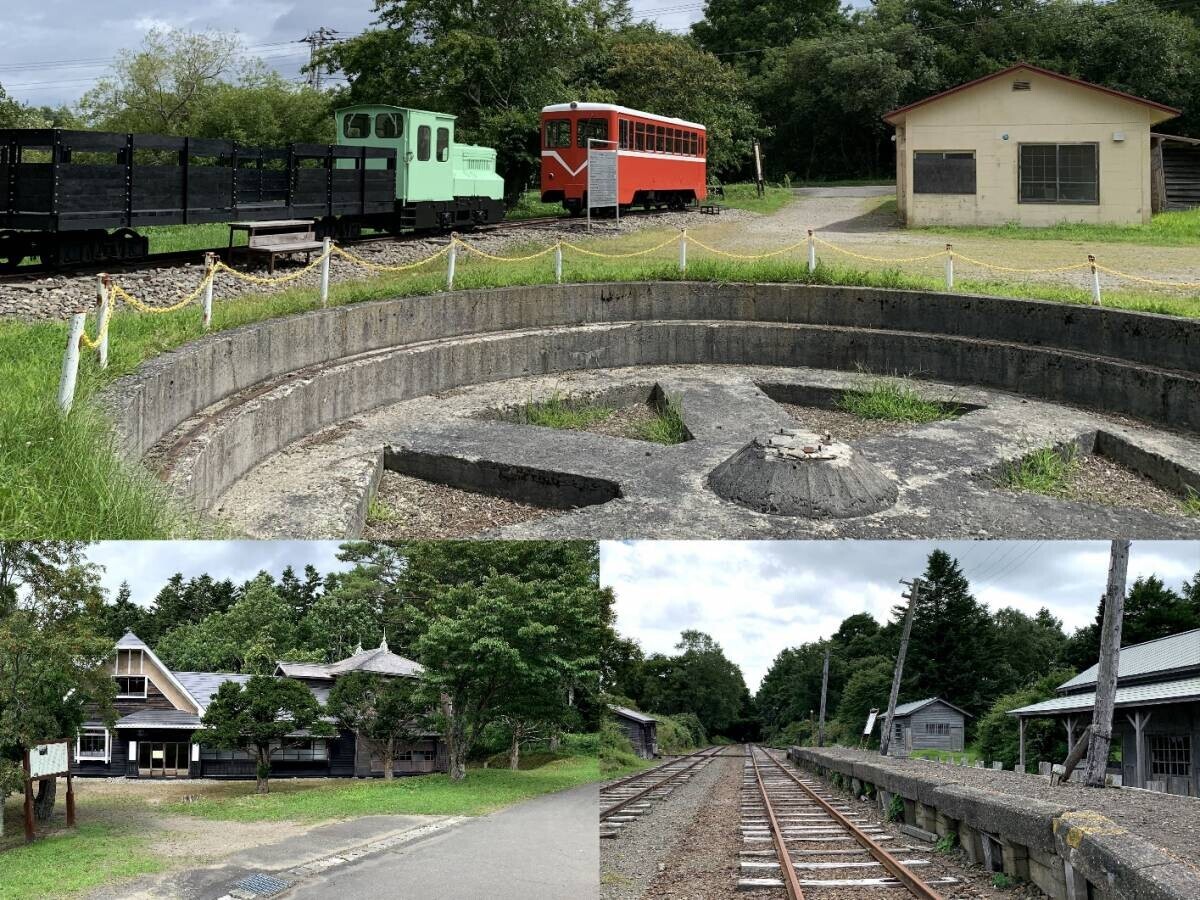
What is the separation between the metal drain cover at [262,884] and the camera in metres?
3.67

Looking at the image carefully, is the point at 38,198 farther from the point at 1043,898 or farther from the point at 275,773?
the point at 1043,898

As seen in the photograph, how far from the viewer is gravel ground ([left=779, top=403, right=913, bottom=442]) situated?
1116 cm

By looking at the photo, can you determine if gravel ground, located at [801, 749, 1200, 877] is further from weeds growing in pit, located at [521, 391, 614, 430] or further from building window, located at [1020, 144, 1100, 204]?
building window, located at [1020, 144, 1100, 204]

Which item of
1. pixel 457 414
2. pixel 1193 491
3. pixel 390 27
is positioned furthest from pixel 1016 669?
pixel 390 27

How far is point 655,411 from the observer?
12289 mm

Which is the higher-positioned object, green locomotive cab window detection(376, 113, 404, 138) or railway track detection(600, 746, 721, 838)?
green locomotive cab window detection(376, 113, 404, 138)

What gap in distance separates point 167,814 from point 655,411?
28.8 feet

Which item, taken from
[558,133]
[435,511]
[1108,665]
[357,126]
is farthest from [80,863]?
[558,133]

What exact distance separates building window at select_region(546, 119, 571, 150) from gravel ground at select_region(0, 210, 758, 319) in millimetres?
3249

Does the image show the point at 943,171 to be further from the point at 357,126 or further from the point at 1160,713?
the point at 1160,713

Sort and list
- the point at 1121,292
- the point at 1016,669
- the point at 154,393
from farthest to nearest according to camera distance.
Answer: the point at 1016,669, the point at 1121,292, the point at 154,393

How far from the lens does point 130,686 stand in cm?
374

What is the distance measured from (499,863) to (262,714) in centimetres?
91

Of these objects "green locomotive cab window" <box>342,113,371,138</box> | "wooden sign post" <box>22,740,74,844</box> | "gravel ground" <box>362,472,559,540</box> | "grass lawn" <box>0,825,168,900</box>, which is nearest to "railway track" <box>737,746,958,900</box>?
"grass lawn" <box>0,825,168,900</box>
